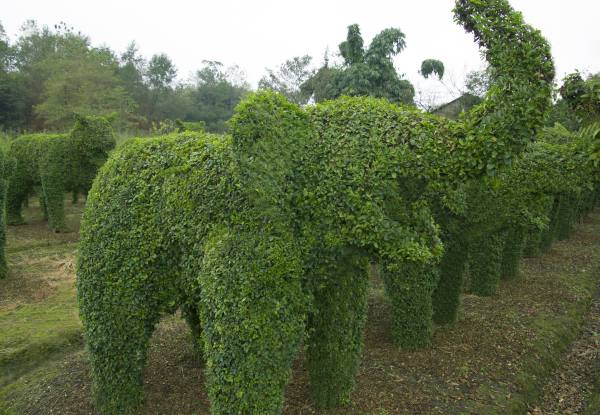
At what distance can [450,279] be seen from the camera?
807 centimetres

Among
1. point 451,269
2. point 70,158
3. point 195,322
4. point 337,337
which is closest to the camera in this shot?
point 337,337

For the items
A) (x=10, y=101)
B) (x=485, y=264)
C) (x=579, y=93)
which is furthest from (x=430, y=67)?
(x=10, y=101)

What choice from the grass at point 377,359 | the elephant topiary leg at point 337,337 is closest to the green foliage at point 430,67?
the grass at point 377,359

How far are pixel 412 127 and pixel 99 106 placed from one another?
93.9 feet

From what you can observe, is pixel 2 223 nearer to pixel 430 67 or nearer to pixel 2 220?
pixel 2 220

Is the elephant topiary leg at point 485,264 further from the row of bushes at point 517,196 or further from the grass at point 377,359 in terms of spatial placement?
the row of bushes at point 517,196

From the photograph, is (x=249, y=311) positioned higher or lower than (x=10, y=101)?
lower

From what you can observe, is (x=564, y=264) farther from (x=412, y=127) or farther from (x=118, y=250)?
(x=118, y=250)

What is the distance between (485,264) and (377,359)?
406 cm

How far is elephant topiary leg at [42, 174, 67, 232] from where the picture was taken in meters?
14.0

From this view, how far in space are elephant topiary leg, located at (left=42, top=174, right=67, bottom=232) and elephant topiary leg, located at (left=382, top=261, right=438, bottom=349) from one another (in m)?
10.8

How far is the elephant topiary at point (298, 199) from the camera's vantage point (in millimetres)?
3566

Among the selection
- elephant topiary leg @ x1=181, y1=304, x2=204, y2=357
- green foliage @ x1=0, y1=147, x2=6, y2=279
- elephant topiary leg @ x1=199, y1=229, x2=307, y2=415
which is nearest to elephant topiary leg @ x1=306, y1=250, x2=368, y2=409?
elephant topiary leg @ x1=199, y1=229, x2=307, y2=415

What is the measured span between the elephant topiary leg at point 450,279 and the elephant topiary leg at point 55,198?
1120 cm
